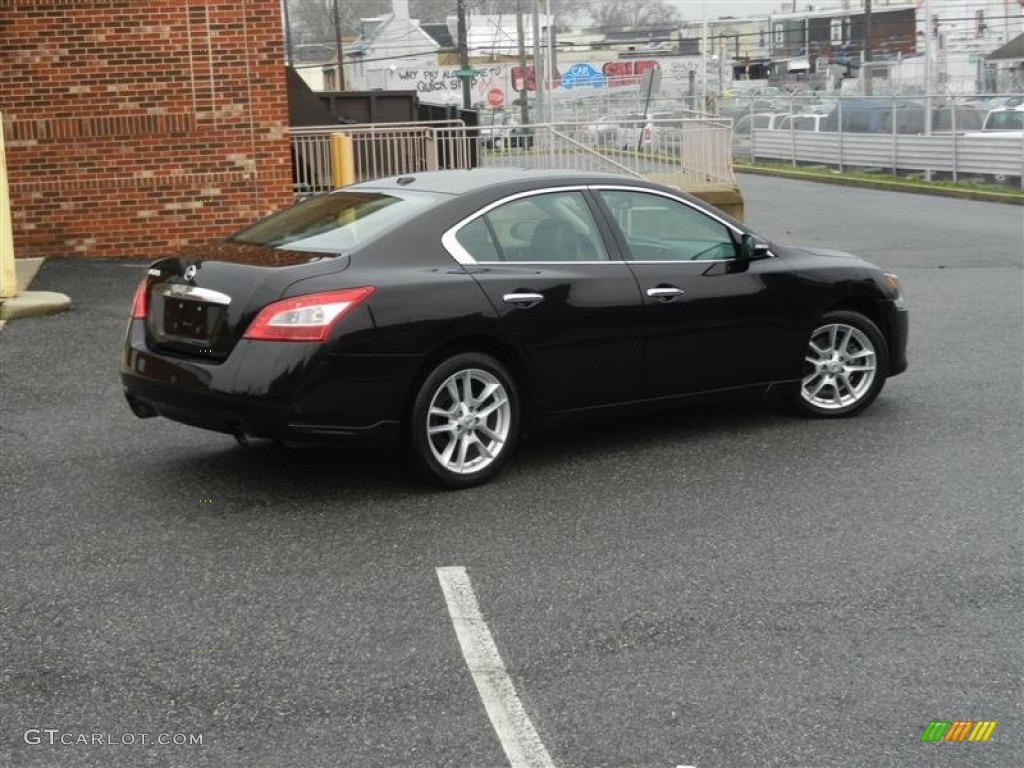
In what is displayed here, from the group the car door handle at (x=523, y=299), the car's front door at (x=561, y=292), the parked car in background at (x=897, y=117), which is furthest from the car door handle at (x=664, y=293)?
the parked car in background at (x=897, y=117)

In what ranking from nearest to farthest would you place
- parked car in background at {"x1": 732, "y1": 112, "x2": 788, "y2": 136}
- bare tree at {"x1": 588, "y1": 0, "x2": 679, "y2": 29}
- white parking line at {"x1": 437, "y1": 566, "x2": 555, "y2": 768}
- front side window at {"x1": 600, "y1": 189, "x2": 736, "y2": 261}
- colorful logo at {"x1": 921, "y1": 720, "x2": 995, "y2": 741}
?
white parking line at {"x1": 437, "y1": 566, "x2": 555, "y2": 768} < colorful logo at {"x1": 921, "y1": 720, "x2": 995, "y2": 741} < front side window at {"x1": 600, "y1": 189, "x2": 736, "y2": 261} < parked car in background at {"x1": 732, "y1": 112, "x2": 788, "y2": 136} < bare tree at {"x1": 588, "y1": 0, "x2": 679, "y2": 29}

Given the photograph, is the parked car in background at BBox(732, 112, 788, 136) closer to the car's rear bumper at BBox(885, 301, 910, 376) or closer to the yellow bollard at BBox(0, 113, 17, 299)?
the yellow bollard at BBox(0, 113, 17, 299)

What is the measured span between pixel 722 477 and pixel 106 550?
303cm

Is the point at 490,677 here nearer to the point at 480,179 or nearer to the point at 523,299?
the point at 523,299

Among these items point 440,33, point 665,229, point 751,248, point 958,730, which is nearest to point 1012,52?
point 440,33

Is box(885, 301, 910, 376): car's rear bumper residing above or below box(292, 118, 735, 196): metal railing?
below

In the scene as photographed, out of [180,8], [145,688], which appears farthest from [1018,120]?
[145,688]

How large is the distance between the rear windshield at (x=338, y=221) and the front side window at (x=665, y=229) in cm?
107

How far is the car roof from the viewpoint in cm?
760

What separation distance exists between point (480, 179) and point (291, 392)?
5.87 ft

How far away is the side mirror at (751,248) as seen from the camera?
323 inches

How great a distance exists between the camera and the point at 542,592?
568cm

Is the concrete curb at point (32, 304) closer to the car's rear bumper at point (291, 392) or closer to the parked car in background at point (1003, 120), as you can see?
the car's rear bumper at point (291, 392)

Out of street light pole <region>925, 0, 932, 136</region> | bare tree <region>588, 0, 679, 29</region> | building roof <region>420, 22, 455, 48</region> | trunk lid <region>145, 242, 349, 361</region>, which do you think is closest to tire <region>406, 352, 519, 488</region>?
trunk lid <region>145, 242, 349, 361</region>
